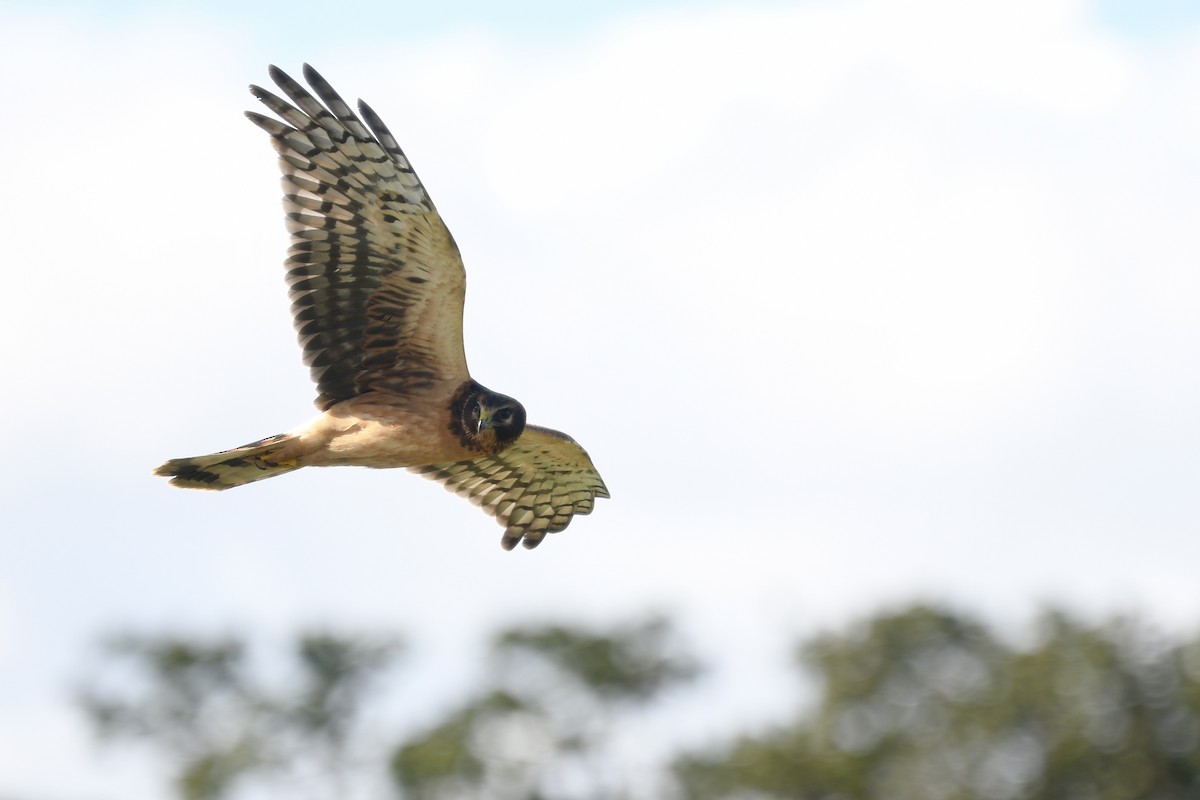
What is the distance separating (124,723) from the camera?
3759cm

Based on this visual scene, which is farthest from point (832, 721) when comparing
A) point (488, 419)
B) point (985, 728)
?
point (488, 419)

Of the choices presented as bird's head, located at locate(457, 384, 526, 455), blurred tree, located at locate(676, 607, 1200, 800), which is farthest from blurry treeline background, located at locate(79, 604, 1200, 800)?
bird's head, located at locate(457, 384, 526, 455)

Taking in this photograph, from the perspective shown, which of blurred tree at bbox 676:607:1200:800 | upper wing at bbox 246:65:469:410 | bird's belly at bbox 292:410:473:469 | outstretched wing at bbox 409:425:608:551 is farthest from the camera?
blurred tree at bbox 676:607:1200:800

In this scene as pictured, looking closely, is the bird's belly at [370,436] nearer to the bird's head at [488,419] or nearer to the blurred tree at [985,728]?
the bird's head at [488,419]

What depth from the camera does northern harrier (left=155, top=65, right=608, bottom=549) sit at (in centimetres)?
1108

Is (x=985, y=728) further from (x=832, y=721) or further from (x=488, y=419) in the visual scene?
(x=488, y=419)

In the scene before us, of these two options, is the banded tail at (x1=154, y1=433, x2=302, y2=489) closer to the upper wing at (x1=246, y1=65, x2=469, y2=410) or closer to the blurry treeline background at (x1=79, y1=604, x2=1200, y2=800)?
the upper wing at (x1=246, y1=65, x2=469, y2=410)

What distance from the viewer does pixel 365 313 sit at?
11.6 m

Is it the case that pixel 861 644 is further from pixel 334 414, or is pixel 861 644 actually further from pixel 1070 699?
pixel 334 414

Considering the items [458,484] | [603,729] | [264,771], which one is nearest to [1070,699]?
[603,729]

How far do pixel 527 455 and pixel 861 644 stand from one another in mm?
23932

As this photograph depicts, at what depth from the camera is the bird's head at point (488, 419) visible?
11.5 meters

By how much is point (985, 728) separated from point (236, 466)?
1005 inches

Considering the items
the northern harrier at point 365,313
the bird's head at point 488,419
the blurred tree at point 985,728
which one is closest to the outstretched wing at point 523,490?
the northern harrier at point 365,313
